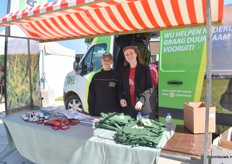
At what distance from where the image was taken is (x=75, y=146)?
84.5 inches

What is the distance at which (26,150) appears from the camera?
269cm

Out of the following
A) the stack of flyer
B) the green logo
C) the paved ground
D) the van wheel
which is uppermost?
the green logo

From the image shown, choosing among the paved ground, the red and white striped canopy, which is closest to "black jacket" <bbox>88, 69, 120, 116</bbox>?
the red and white striped canopy

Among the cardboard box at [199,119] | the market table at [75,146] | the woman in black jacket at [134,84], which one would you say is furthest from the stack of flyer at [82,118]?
the cardboard box at [199,119]

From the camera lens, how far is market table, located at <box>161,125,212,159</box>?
5.77 feet

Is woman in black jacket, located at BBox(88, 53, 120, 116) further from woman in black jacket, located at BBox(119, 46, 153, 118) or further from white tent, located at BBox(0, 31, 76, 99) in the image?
white tent, located at BBox(0, 31, 76, 99)

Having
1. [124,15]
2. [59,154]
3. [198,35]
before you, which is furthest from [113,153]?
[198,35]

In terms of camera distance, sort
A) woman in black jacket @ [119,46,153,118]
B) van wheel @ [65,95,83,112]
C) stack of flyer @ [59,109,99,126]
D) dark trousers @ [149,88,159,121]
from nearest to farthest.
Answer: stack of flyer @ [59,109,99,126]
woman in black jacket @ [119,46,153,118]
dark trousers @ [149,88,159,121]
van wheel @ [65,95,83,112]

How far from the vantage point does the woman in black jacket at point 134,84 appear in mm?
2705

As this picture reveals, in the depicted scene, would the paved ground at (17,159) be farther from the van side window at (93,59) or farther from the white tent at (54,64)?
the white tent at (54,64)

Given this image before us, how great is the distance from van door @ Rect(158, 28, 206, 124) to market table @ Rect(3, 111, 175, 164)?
1177mm

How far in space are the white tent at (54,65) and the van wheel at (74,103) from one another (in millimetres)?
4935

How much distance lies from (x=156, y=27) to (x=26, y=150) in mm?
2357

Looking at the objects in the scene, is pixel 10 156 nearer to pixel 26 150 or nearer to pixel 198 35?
pixel 26 150
